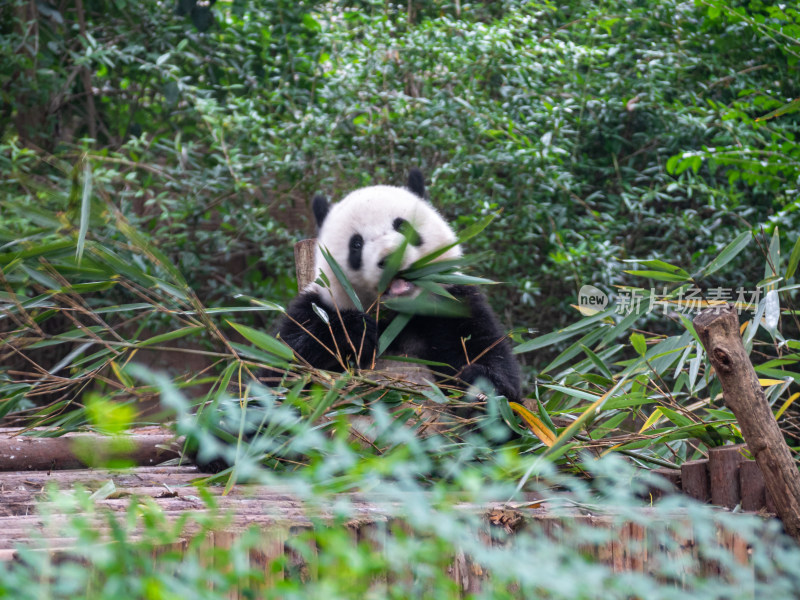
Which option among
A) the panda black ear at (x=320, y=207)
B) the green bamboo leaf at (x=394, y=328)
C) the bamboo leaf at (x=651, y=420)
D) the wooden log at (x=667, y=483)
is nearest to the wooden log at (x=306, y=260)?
the panda black ear at (x=320, y=207)

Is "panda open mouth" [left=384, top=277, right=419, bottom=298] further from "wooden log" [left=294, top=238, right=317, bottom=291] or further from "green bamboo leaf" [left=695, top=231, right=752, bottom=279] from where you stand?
"green bamboo leaf" [left=695, top=231, right=752, bottom=279]

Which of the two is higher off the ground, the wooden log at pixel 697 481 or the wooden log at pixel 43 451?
the wooden log at pixel 697 481

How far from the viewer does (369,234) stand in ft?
7.78

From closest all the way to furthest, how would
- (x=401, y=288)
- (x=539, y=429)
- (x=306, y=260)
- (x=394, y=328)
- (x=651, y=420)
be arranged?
(x=539, y=429)
(x=651, y=420)
(x=394, y=328)
(x=401, y=288)
(x=306, y=260)

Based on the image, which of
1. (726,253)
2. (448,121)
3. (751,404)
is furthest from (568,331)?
(448,121)

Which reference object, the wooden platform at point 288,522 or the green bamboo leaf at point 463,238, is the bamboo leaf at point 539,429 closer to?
the wooden platform at point 288,522

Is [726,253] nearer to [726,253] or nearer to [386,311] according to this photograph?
[726,253]

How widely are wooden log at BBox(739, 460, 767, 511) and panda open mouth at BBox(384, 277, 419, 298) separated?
954mm

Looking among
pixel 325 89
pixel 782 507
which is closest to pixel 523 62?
pixel 325 89

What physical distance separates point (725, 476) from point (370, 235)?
4.32 feet

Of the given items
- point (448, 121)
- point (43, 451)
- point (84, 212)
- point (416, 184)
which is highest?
point (448, 121)

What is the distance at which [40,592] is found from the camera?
63cm

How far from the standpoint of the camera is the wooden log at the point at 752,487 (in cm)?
133

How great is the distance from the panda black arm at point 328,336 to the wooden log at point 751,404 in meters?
1.03
